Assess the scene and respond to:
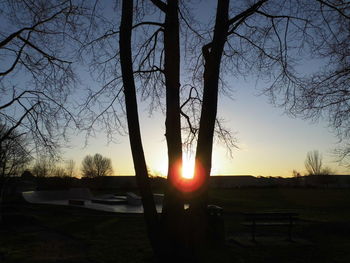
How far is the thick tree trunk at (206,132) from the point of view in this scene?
6.92 m

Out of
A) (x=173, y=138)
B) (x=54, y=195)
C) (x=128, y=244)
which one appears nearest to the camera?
(x=173, y=138)

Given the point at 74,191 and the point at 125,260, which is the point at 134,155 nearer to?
the point at 125,260

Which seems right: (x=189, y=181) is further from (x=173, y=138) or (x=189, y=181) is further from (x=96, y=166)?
(x=96, y=166)

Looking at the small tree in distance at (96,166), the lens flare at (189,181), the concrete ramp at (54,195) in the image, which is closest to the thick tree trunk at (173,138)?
the lens flare at (189,181)

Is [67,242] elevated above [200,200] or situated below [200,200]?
below

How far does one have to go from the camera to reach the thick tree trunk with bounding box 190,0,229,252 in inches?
272

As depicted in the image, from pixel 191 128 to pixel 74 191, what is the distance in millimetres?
24571

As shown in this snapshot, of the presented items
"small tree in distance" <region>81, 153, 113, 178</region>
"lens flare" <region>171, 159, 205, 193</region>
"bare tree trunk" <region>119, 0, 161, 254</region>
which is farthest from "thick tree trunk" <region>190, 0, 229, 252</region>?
"small tree in distance" <region>81, 153, 113, 178</region>

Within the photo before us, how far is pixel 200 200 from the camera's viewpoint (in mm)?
6922

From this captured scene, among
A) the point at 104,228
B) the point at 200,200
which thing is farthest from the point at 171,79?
the point at 104,228

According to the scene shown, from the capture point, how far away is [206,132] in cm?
702

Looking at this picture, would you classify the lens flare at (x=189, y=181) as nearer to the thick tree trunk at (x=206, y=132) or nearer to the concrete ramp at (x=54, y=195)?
the thick tree trunk at (x=206, y=132)

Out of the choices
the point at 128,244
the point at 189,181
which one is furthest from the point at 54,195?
the point at 189,181

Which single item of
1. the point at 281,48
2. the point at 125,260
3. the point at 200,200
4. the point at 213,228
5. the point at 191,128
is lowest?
the point at 125,260
